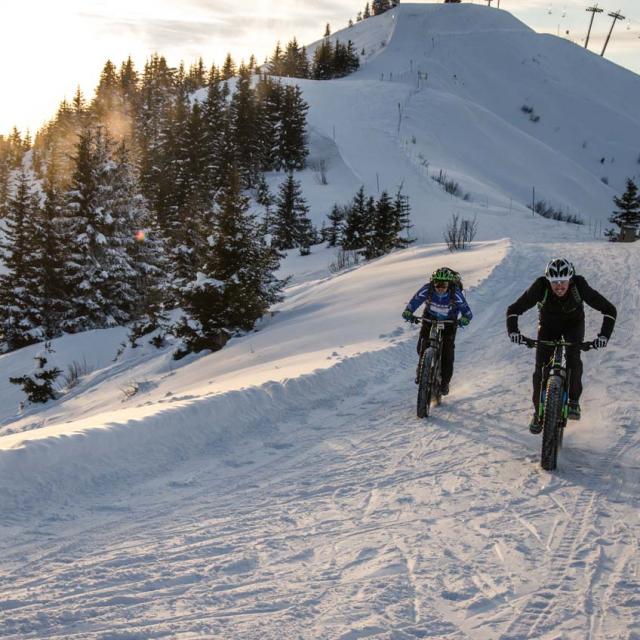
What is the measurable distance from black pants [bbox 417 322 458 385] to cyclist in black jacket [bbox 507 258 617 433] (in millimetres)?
1664

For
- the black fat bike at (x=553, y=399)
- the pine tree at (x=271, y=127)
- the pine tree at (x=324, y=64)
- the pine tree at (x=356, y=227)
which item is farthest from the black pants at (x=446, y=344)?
the pine tree at (x=324, y=64)

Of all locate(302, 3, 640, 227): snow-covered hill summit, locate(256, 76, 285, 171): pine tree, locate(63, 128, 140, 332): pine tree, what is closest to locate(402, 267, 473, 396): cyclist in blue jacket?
locate(63, 128, 140, 332): pine tree

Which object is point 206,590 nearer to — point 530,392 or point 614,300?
point 530,392

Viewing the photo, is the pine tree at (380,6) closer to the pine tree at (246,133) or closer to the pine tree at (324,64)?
the pine tree at (324,64)

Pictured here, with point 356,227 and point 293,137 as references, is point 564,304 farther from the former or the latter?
point 293,137

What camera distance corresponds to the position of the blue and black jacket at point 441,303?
7992 millimetres

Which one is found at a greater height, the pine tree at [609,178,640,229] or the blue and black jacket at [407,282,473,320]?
the pine tree at [609,178,640,229]

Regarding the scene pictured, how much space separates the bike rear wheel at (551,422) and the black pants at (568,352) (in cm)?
39

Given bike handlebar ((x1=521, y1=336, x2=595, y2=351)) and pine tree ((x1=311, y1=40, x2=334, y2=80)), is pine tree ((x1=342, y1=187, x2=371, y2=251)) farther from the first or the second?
pine tree ((x1=311, y1=40, x2=334, y2=80))

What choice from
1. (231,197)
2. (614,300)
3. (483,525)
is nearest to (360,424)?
(483,525)

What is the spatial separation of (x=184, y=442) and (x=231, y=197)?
10697 mm

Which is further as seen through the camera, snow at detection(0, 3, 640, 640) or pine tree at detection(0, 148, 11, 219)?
pine tree at detection(0, 148, 11, 219)

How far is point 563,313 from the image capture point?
20.6 ft

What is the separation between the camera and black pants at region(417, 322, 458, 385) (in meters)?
8.10
